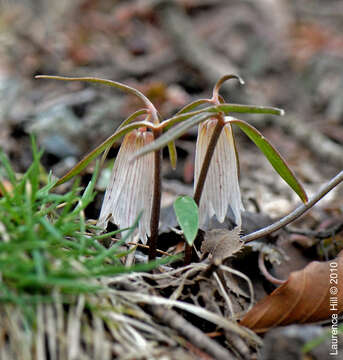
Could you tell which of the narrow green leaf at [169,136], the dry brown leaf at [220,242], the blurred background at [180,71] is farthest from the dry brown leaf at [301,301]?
the blurred background at [180,71]

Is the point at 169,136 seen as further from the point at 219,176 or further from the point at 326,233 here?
the point at 326,233

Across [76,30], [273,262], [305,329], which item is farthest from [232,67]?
[305,329]

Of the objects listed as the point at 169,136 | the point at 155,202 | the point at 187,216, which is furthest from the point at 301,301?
the point at 169,136

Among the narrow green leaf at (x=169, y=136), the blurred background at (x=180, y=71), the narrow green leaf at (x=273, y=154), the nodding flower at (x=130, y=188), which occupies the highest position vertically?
the narrow green leaf at (x=169, y=136)

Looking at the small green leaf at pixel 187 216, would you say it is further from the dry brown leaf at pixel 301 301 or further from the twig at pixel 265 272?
the twig at pixel 265 272

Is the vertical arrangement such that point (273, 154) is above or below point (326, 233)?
above

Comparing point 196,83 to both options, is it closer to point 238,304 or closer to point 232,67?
point 232,67
